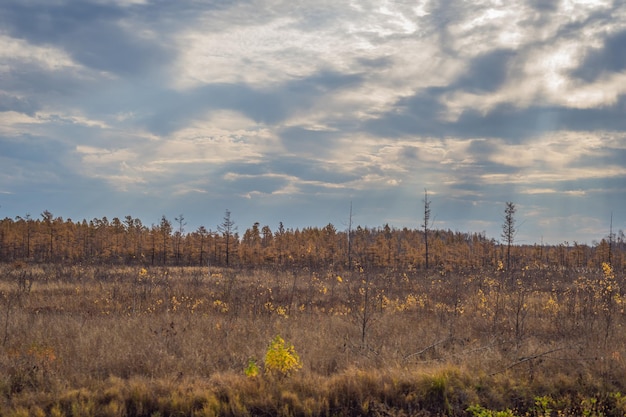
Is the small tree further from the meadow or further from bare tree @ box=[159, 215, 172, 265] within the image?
bare tree @ box=[159, 215, 172, 265]

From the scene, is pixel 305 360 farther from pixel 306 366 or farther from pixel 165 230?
pixel 165 230

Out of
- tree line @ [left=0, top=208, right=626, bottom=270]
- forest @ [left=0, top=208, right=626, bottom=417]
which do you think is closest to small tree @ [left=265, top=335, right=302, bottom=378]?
forest @ [left=0, top=208, right=626, bottom=417]

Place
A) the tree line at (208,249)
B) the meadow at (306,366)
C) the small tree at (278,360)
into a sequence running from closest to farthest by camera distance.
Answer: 1. the meadow at (306,366)
2. the small tree at (278,360)
3. the tree line at (208,249)

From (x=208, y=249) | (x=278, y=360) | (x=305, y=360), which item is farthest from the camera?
(x=208, y=249)

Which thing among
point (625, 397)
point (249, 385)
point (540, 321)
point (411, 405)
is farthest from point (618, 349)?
point (249, 385)

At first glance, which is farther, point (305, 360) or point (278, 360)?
point (305, 360)

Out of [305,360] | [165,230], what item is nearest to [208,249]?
[165,230]

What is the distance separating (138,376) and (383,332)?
243 inches

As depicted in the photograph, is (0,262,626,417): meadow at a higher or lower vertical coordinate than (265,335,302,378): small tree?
lower

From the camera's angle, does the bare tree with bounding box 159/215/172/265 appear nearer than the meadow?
No

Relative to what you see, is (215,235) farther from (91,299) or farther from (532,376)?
(532,376)

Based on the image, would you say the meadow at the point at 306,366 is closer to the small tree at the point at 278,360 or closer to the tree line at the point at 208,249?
the small tree at the point at 278,360

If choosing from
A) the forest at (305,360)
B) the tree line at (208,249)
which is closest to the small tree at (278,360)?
the forest at (305,360)

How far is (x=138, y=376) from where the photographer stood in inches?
299
